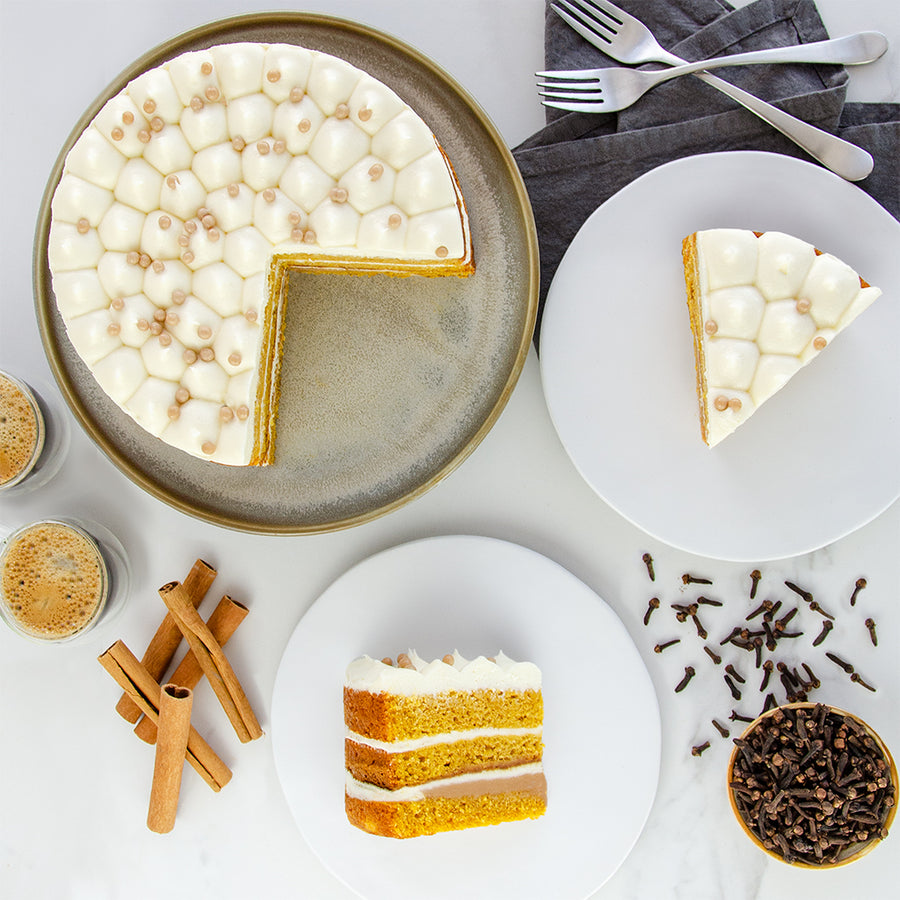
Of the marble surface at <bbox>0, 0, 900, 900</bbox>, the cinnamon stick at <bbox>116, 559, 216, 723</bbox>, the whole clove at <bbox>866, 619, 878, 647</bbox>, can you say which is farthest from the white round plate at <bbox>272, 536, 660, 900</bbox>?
the whole clove at <bbox>866, 619, 878, 647</bbox>

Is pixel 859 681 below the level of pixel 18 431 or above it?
below

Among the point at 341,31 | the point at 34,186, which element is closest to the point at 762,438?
the point at 341,31

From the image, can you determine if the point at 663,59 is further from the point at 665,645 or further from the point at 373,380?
the point at 665,645

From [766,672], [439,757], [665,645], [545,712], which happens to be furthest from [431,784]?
[766,672]

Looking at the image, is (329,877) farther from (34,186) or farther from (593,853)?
(34,186)

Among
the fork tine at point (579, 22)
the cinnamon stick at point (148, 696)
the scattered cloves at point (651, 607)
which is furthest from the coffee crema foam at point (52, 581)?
the fork tine at point (579, 22)

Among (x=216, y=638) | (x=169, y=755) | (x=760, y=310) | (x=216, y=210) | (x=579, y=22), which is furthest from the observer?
(x=216, y=638)
